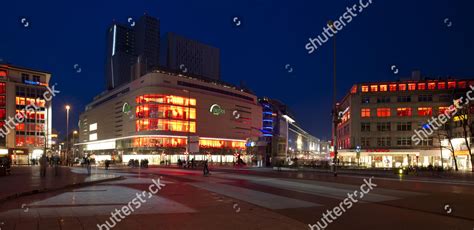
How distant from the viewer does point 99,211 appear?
45.1 feet

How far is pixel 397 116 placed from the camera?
90.1 metres

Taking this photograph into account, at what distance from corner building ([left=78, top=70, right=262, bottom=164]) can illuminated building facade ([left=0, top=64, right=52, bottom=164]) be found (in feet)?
75.3

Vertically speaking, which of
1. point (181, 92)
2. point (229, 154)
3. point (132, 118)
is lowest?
point (229, 154)

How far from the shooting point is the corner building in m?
131

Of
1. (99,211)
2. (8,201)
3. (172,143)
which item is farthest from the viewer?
(172,143)

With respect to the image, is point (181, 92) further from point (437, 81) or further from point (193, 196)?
point (193, 196)

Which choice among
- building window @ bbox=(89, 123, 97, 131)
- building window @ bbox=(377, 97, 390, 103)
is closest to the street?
building window @ bbox=(377, 97, 390, 103)

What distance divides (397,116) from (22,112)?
97011 millimetres

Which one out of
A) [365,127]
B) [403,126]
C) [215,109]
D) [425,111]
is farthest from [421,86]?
[215,109]

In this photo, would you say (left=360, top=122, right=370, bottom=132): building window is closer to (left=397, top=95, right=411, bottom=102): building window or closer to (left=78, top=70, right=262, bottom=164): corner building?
(left=397, top=95, right=411, bottom=102): building window

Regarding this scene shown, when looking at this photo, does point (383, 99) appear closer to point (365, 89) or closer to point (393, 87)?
point (393, 87)

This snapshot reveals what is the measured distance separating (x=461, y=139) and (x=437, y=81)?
22.9 metres

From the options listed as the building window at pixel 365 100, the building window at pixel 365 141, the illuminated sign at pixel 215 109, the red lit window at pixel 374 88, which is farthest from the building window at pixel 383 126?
the illuminated sign at pixel 215 109

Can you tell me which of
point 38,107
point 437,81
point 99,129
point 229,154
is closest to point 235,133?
point 229,154
